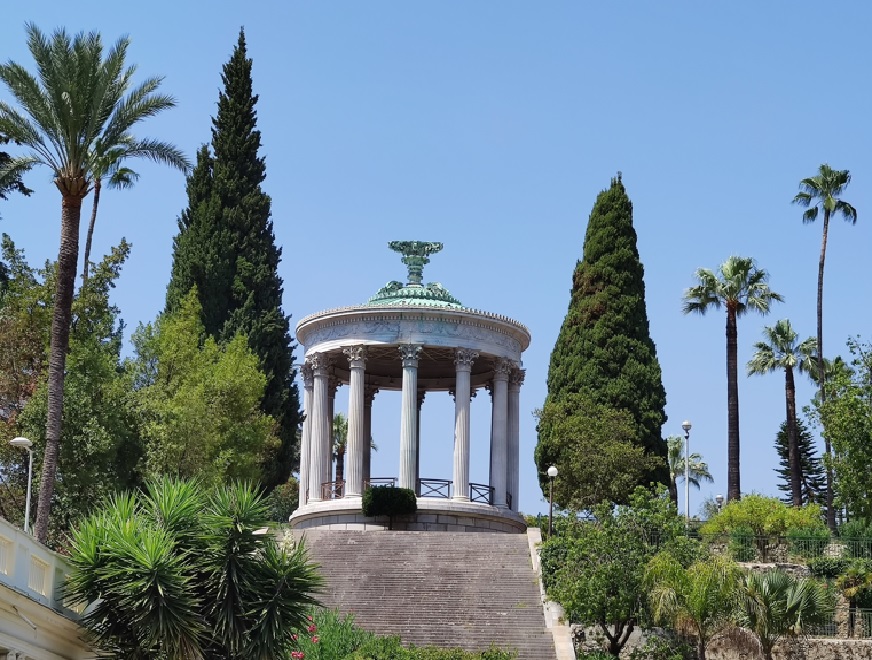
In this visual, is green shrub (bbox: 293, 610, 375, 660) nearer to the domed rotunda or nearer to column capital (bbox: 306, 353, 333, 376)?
the domed rotunda

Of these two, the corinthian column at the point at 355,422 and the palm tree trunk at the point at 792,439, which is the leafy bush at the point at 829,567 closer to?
the corinthian column at the point at 355,422

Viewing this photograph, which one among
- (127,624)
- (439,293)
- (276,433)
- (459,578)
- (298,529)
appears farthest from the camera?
(276,433)

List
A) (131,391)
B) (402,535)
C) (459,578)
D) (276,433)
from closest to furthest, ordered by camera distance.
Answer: (459,578)
(402,535)
(131,391)
(276,433)

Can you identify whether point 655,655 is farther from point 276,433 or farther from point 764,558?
point 276,433

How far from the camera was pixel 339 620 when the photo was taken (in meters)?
36.1

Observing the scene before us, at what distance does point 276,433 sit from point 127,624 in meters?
37.6

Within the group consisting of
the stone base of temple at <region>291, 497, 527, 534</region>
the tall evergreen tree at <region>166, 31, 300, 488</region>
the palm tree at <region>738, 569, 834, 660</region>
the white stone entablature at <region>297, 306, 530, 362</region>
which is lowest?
the palm tree at <region>738, 569, 834, 660</region>

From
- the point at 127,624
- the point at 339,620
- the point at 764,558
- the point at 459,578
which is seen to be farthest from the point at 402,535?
the point at 127,624

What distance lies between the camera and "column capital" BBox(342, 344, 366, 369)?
51.9m

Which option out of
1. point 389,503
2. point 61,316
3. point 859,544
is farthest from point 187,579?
point 859,544

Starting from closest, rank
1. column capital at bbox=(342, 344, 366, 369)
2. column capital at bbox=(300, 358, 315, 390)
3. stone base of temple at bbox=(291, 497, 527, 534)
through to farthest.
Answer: stone base of temple at bbox=(291, 497, 527, 534) → column capital at bbox=(342, 344, 366, 369) → column capital at bbox=(300, 358, 315, 390)

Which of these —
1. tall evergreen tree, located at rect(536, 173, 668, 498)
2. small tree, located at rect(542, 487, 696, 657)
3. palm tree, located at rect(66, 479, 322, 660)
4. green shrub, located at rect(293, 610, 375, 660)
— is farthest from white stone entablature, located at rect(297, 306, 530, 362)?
palm tree, located at rect(66, 479, 322, 660)

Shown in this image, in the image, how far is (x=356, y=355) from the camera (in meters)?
51.9

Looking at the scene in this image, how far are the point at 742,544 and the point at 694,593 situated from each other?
40.0ft
